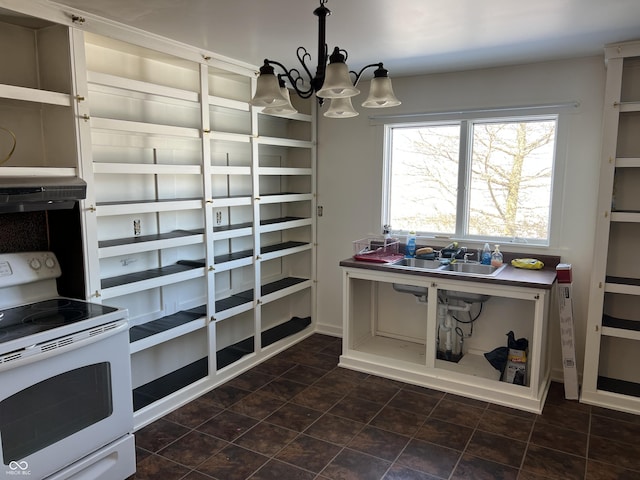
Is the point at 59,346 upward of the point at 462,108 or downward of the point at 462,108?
downward

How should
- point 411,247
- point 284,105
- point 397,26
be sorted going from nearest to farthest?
point 284,105 < point 397,26 < point 411,247

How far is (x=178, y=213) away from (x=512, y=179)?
2492mm

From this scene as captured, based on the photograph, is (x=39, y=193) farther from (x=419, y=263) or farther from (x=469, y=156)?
(x=469, y=156)

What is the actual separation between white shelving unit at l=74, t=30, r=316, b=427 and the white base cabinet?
67 cm

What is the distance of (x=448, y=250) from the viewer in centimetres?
358

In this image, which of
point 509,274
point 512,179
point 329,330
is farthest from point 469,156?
point 329,330

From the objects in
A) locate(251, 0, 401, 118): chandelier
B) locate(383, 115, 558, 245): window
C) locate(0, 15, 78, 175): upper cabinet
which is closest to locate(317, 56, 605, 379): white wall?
locate(383, 115, 558, 245): window

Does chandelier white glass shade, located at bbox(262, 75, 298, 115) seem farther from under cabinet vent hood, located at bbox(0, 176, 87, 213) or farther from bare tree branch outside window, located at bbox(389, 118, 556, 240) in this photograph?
bare tree branch outside window, located at bbox(389, 118, 556, 240)

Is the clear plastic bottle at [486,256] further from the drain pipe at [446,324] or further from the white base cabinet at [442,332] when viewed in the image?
the drain pipe at [446,324]

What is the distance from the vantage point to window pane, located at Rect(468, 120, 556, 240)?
338 cm

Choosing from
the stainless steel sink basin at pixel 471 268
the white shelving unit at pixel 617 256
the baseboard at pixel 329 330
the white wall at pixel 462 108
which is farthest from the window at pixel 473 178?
the baseboard at pixel 329 330

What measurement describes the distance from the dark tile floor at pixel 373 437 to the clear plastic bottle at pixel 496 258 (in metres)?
0.97

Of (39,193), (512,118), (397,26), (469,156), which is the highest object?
(397,26)

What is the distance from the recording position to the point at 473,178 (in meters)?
3.63
